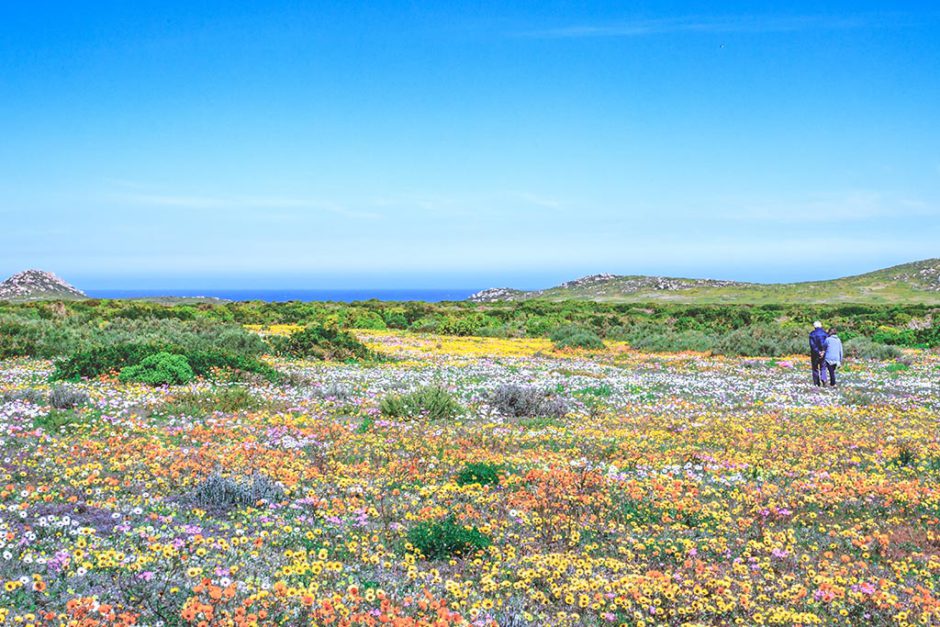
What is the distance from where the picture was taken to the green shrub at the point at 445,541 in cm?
717

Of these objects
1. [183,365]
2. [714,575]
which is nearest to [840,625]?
[714,575]

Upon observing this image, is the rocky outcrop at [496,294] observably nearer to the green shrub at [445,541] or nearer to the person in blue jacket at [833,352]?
the person in blue jacket at [833,352]

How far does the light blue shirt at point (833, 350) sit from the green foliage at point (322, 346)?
18515 mm

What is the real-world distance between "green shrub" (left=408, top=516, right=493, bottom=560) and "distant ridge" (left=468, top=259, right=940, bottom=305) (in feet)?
319

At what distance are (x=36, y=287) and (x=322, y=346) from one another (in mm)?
68024

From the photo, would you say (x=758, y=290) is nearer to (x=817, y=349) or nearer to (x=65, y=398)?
(x=817, y=349)

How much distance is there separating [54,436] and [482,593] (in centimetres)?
869

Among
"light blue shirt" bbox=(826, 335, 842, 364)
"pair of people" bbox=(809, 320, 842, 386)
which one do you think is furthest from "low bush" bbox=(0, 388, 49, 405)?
"light blue shirt" bbox=(826, 335, 842, 364)

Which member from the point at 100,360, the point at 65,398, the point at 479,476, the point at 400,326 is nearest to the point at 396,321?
the point at 400,326

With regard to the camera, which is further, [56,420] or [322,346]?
[322,346]

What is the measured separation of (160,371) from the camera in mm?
18891

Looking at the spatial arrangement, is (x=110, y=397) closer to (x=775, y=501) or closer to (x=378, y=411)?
(x=378, y=411)

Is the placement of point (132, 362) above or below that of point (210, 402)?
above

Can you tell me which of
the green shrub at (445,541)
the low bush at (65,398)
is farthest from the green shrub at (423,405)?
the green shrub at (445,541)
